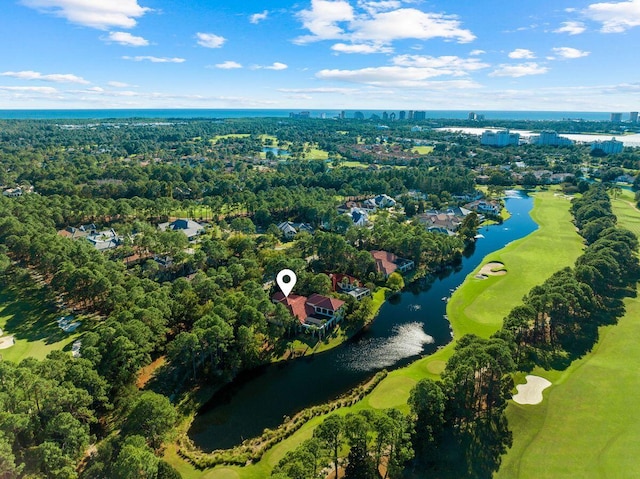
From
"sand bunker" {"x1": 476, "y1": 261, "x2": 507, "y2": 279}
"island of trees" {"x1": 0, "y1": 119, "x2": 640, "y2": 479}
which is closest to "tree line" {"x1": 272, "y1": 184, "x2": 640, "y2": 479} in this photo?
"island of trees" {"x1": 0, "y1": 119, "x2": 640, "y2": 479}

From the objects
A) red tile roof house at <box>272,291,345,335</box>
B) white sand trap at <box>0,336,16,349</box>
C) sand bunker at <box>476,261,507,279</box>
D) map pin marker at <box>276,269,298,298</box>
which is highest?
map pin marker at <box>276,269,298,298</box>

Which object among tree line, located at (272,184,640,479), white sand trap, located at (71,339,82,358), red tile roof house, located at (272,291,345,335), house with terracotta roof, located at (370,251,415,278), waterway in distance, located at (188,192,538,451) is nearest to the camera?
tree line, located at (272,184,640,479)

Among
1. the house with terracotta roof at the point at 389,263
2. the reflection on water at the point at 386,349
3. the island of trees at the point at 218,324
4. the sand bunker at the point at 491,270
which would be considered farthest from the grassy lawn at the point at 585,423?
the house with terracotta roof at the point at 389,263

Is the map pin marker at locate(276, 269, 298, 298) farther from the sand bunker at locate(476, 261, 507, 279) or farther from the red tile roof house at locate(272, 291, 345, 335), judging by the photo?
the sand bunker at locate(476, 261, 507, 279)

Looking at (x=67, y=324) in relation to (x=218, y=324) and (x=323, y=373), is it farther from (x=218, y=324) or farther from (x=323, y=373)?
(x=323, y=373)

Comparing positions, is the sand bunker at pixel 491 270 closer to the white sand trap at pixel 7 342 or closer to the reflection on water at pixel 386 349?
the reflection on water at pixel 386 349

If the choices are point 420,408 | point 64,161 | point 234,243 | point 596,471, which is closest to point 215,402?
point 420,408

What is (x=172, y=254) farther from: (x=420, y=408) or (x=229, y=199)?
(x=420, y=408)
